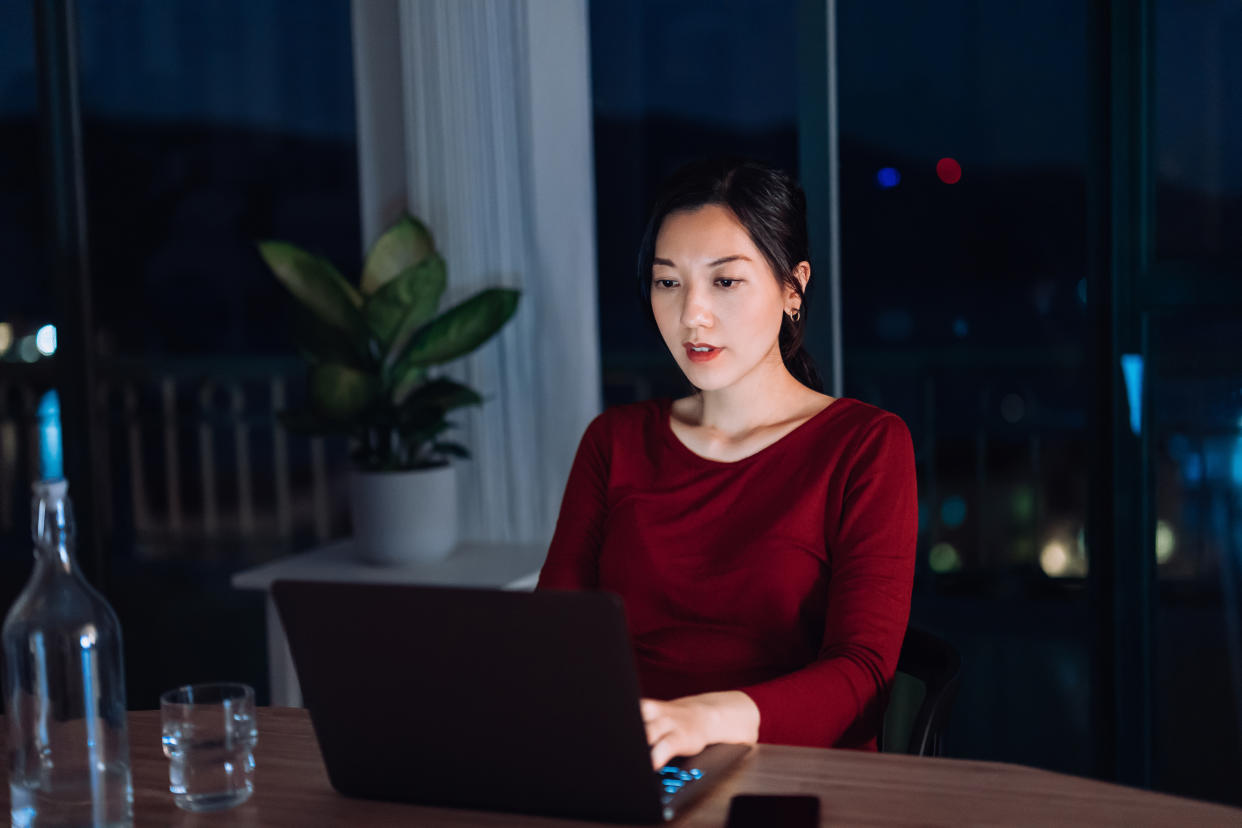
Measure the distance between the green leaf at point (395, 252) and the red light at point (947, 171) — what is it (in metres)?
2.29

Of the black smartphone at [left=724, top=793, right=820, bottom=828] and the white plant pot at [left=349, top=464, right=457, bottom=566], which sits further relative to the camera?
the white plant pot at [left=349, top=464, right=457, bottom=566]

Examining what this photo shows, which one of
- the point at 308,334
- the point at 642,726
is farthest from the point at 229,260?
the point at 642,726

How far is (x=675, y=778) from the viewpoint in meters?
0.94

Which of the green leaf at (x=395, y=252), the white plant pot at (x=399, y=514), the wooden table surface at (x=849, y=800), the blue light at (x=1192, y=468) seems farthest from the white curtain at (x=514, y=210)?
the blue light at (x=1192, y=468)

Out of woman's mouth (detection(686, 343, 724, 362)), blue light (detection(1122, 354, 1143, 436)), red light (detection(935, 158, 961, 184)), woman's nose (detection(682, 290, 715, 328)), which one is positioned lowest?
blue light (detection(1122, 354, 1143, 436))

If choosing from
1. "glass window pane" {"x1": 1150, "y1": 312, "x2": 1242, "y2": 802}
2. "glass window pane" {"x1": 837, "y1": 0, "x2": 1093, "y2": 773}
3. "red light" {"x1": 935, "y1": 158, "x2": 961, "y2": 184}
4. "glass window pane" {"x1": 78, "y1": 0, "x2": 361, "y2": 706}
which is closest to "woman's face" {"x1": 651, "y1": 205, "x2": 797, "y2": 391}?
"glass window pane" {"x1": 1150, "y1": 312, "x2": 1242, "y2": 802}

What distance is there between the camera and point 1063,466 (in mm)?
4859

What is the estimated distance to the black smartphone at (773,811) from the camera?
804mm

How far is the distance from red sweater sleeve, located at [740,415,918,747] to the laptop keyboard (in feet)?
0.69

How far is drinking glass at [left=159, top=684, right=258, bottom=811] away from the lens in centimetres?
94

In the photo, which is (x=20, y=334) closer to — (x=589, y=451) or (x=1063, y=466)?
(x=589, y=451)

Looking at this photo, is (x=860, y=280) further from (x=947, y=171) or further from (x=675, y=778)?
(x=675, y=778)

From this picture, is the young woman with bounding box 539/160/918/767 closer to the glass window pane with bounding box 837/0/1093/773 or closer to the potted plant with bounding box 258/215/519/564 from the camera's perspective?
the potted plant with bounding box 258/215/519/564

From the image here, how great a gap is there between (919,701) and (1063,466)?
3755mm
